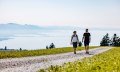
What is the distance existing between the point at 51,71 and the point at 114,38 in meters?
151

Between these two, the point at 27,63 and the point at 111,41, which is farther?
the point at 111,41

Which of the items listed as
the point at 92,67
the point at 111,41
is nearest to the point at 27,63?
the point at 92,67

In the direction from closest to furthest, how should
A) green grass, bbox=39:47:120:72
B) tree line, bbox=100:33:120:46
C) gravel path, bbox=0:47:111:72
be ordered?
green grass, bbox=39:47:120:72 → gravel path, bbox=0:47:111:72 → tree line, bbox=100:33:120:46

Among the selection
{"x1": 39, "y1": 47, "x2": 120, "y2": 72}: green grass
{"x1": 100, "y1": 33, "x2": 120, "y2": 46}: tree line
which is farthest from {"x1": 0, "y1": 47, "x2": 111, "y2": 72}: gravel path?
{"x1": 100, "y1": 33, "x2": 120, "y2": 46}: tree line

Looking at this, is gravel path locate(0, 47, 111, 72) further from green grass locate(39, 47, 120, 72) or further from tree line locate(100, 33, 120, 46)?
tree line locate(100, 33, 120, 46)

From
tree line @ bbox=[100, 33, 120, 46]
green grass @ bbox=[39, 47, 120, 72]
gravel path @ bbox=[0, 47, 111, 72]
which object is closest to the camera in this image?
green grass @ bbox=[39, 47, 120, 72]

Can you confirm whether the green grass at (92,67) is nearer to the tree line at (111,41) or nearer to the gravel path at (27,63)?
the gravel path at (27,63)

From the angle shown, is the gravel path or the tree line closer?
the gravel path

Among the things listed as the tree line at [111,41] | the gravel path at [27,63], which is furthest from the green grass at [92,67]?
the tree line at [111,41]

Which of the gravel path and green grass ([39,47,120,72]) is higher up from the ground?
green grass ([39,47,120,72])

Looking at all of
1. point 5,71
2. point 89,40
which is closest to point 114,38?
point 89,40

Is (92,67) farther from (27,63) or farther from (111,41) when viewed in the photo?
(111,41)

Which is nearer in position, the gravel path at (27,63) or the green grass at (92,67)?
the green grass at (92,67)

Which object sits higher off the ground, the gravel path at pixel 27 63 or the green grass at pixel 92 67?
the green grass at pixel 92 67
